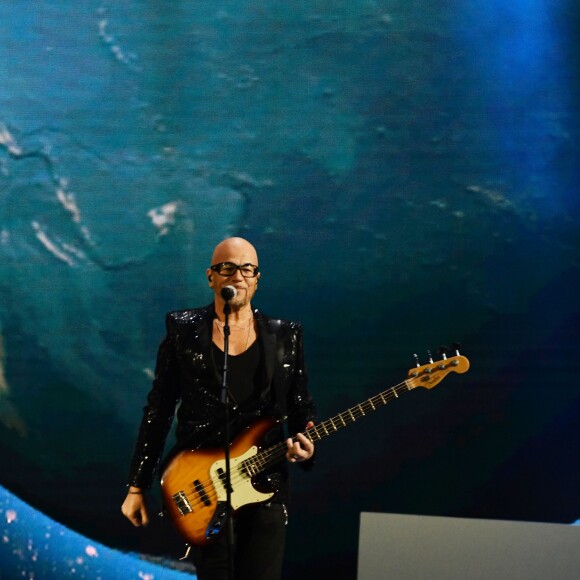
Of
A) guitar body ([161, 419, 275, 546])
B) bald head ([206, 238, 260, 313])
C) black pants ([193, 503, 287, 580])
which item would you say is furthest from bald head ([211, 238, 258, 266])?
black pants ([193, 503, 287, 580])

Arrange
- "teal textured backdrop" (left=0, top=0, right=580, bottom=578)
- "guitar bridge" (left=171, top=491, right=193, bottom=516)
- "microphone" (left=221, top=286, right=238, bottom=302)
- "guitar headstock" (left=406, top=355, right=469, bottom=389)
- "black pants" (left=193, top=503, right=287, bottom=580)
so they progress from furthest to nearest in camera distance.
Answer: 1. "teal textured backdrop" (left=0, top=0, right=580, bottom=578)
2. "guitar headstock" (left=406, top=355, right=469, bottom=389)
3. "guitar bridge" (left=171, top=491, right=193, bottom=516)
4. "black pants" (left=193, top=503, right=287, bottom=580)
5. "microphone" (left=221, top=286, right=238, bottom=302)

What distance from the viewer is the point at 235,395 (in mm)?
3285

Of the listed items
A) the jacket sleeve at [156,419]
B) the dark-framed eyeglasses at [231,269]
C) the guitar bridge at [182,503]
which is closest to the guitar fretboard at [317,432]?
the guitar bridge at [182,503]

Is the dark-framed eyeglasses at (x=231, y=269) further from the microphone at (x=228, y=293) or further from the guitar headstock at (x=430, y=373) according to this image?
the guitar headstock at (x=430, y=373)

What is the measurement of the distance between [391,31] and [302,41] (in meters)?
0.48

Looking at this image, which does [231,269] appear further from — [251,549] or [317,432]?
[251,549]

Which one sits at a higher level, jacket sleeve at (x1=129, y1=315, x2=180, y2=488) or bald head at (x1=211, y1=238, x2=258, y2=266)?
bald head at (x1=211, y1=238, x2=258, y2=266)

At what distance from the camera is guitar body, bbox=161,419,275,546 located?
3.23 meters

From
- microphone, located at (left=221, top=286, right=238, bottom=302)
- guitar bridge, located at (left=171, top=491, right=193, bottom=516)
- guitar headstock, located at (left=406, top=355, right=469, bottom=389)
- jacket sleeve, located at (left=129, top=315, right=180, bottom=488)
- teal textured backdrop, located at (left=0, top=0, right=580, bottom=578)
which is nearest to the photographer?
microphone, located at (left=221, top=286, right=238, bottom=302)

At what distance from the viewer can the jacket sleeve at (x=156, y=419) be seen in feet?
11.1

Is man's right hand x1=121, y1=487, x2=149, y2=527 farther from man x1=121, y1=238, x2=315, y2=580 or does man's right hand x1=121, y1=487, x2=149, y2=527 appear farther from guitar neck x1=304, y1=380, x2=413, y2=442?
guitar neck x1=304, y1=380, x2=413, y2=442

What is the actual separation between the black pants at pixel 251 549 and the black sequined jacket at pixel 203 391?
0.48 feet

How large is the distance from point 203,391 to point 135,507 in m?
0.52

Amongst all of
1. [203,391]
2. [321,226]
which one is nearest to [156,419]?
[203,391]
